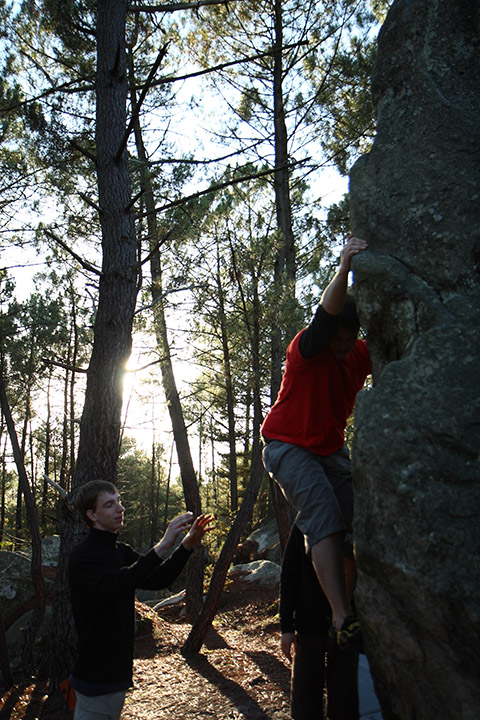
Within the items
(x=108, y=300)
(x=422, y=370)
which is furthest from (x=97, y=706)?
(x=108, y=300)

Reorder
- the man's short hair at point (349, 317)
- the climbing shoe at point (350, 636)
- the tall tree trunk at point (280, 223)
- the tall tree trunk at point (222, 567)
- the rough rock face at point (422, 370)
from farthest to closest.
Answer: the tall tree trunk at point (280, 223) < the tall tree trunk at point (222, 567) < the man's short hair at point (349, 317) < the climbing shoe at point (350, 636) < the rough rock face at point (422, 370)

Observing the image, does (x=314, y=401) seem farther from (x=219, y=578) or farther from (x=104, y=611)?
(x=219, y=578)

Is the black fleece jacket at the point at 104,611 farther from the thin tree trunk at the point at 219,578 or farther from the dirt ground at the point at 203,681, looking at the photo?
the thin tree trunk at the point at 219,578

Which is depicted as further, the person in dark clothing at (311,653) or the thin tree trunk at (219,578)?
the thin tree trunk at (219,578)

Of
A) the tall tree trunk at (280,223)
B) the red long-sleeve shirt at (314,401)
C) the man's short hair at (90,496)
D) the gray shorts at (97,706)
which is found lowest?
the gray shorts at (97,706)

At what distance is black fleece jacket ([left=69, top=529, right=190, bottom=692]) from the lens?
8.84ft

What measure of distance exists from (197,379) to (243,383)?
5051mm

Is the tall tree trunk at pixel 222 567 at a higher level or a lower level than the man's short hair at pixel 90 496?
lower

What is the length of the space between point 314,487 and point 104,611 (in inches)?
51.9

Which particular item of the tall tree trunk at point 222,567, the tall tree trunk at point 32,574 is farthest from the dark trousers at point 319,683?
the tall tree trunk at point 32,574

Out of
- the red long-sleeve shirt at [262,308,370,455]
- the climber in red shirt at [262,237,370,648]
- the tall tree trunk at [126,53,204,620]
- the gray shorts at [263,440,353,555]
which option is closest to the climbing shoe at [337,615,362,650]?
the climber in red shirt at [262,237,370,648]

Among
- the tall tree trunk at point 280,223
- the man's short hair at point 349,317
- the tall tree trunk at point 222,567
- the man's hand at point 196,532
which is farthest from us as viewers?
the tall tree trunk at point 280,223

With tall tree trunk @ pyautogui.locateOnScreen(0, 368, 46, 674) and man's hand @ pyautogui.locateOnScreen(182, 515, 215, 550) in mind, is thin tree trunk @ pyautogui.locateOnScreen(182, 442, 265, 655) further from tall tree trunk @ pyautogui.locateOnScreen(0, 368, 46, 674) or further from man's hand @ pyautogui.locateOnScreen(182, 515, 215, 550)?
man's hand @ pyautogui.locateOnScreen(182, 515, 215, 550)

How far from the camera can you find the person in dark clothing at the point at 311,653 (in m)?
2.69
